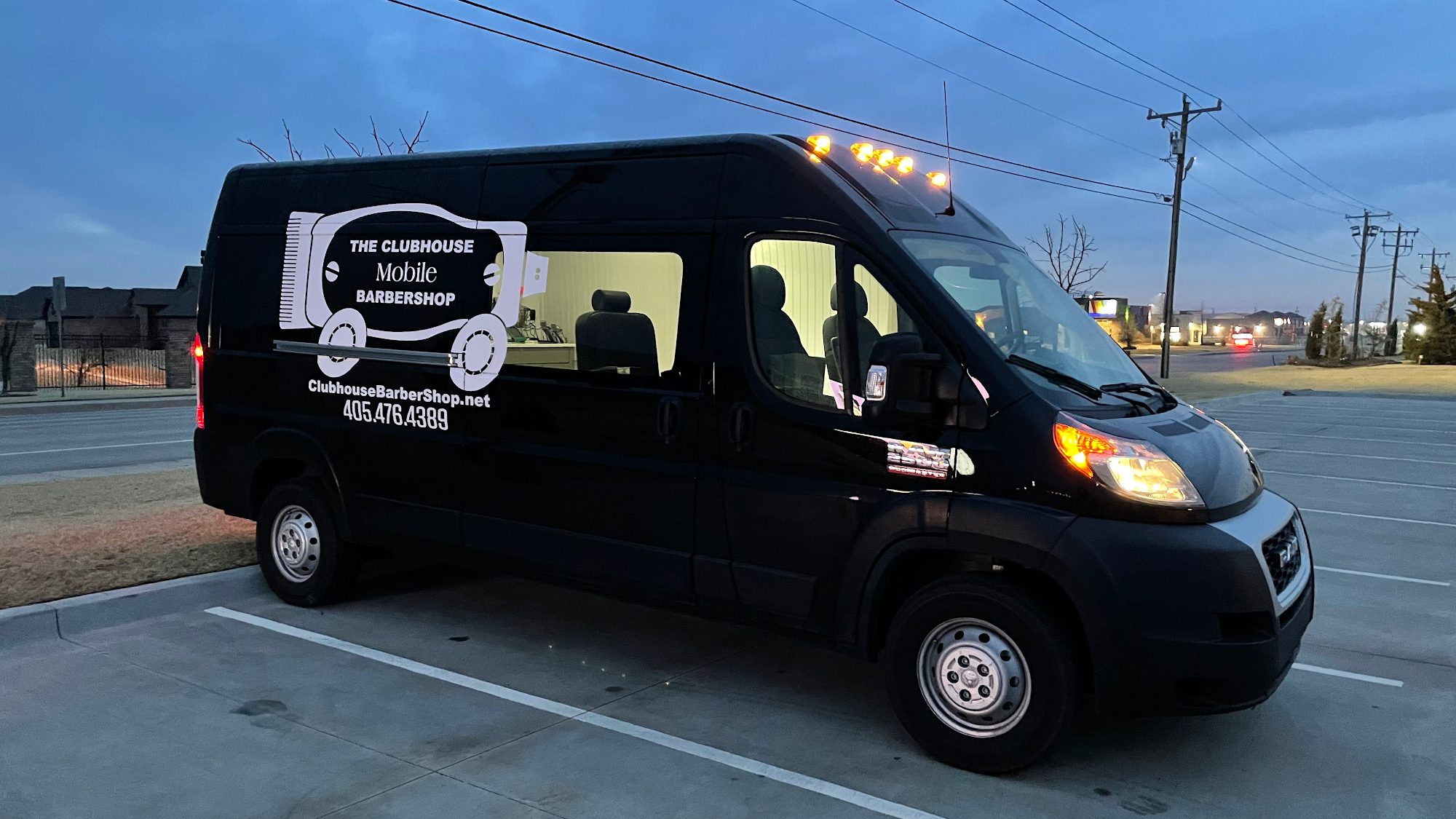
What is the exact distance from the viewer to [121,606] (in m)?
6.05

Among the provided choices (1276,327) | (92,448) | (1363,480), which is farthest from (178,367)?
(1276,327)

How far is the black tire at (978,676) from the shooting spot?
3.98 meters

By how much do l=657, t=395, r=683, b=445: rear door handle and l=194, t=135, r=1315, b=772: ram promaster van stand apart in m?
0.01

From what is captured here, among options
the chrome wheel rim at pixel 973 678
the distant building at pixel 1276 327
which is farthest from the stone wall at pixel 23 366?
the distant building at pixel 1276 327

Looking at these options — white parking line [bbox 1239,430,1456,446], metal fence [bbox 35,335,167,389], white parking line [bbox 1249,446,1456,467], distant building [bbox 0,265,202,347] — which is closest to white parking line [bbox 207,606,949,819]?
white parking line [bbox 1249,446,1456,467]

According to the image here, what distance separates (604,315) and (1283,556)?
3142 mm

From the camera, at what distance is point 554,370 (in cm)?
525

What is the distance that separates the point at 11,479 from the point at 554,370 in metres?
8.90

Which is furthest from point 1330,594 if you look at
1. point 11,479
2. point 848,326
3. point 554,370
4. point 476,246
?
point 11,479

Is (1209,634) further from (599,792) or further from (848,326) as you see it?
(599,792)

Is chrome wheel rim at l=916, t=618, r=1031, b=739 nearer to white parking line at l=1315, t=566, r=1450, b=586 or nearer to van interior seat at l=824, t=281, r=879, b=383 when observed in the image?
van interior seat at l=824, t=281, r=879, b=383

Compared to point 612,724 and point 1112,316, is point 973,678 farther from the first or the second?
point 1112,316

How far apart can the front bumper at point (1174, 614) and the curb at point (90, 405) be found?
24.6 m

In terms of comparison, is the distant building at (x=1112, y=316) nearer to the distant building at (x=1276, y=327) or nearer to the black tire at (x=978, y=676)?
the black tire at (x=978, y=676)
